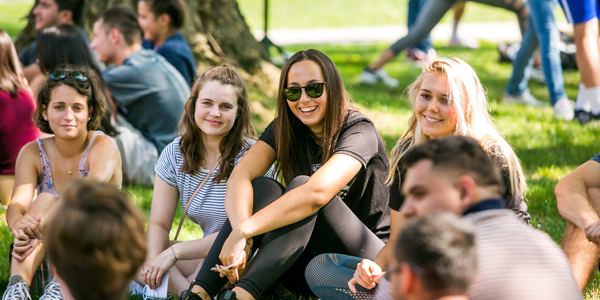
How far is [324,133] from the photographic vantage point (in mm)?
3205

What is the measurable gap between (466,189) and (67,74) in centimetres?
273

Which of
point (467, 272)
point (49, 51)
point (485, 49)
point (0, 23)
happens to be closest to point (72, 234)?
point (467, 272)

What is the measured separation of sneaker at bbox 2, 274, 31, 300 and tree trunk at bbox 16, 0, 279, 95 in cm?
403

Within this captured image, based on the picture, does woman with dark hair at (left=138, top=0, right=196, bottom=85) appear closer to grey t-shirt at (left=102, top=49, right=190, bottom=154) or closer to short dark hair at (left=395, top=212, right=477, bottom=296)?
grey t-shirt at (left=102, top=49, right=190, bottom=154)

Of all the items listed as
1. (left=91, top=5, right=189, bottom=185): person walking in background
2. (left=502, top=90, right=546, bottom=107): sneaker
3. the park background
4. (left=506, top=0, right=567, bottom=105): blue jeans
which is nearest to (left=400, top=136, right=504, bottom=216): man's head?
the park background

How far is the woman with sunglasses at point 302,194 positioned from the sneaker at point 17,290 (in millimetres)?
899

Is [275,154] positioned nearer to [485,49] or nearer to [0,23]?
[485,49]

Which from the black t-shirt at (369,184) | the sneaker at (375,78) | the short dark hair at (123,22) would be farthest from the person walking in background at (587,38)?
the short dark hair at (123,22)

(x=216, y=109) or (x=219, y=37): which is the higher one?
(x=216, y=109)

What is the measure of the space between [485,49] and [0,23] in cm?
1257

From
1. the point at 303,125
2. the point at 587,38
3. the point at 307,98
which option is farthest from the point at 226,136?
the point at 587,38

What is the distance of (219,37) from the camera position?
7320 mm

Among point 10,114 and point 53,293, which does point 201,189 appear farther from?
point 10,114

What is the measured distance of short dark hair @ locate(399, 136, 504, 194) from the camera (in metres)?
A: 1.72
